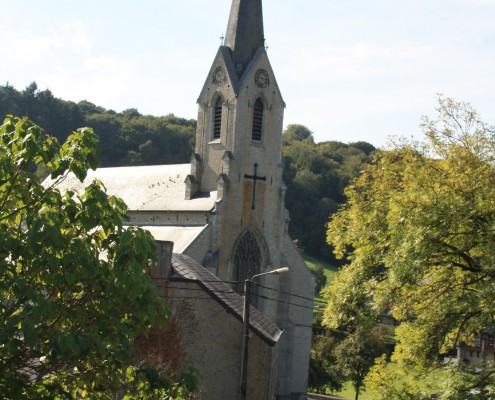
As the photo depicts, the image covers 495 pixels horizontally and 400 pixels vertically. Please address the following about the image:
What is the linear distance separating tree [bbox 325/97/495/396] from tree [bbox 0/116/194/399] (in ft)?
23.2

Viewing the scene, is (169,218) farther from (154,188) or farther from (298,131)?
(298,131)

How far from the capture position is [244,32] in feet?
120

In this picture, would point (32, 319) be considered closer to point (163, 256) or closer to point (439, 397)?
point (439, 397)

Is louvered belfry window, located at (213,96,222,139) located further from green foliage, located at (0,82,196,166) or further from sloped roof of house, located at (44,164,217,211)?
green foliage, located at (0,82,196,166)

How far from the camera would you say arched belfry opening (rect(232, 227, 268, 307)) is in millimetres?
35656

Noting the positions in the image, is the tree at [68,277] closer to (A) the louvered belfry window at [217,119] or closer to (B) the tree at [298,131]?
(A) the louvered belfry window at [217,119]

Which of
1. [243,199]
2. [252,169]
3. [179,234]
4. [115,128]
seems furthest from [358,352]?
[115,128]

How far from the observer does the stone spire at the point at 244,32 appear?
36562 mm

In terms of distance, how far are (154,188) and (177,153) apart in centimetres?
4884

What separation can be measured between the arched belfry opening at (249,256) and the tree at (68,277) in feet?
90.1

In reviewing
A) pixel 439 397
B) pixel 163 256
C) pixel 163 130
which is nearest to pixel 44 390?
pixel 439 397

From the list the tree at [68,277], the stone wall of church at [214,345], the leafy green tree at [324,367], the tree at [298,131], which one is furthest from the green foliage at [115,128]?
the tree at [68,277]

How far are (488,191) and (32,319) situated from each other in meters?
9.51

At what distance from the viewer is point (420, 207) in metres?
13.9
